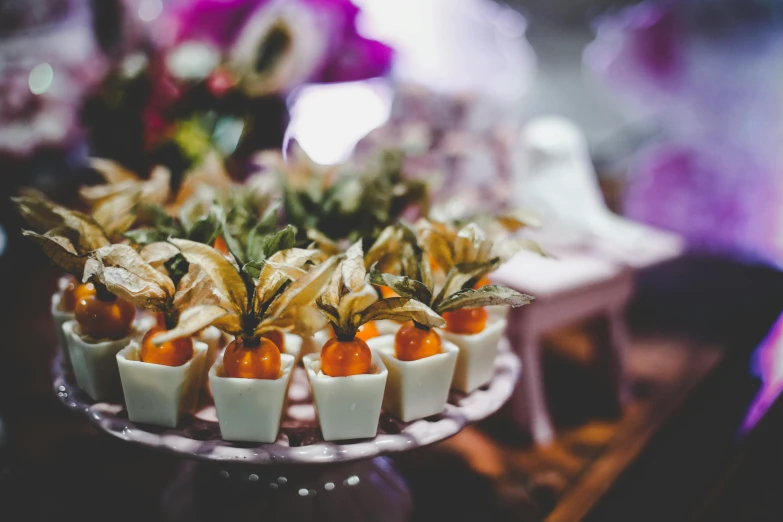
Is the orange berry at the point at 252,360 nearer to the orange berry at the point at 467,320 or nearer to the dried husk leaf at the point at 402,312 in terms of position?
the dried husk leaf at the point at 402,312

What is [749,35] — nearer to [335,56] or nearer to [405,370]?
[335,56]

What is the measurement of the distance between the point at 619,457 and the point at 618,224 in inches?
31.5

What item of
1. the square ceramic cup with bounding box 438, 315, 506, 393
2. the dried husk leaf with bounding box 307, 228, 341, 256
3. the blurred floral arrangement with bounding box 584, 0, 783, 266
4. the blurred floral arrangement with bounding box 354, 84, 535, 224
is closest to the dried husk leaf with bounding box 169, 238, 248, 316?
the dried husk leaf with bounding box 307, 228, 341, 256

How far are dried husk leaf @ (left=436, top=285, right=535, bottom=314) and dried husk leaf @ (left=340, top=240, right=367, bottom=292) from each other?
14 centimetres

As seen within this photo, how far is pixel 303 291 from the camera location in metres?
0.76

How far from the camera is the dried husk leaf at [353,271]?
794mm

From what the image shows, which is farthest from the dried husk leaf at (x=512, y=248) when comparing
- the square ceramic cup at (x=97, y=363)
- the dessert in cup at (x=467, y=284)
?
the square ceramic cup at (x=97, y=363)

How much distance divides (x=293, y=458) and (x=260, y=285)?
234 millimetres

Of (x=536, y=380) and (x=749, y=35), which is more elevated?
(x=749, y=35)

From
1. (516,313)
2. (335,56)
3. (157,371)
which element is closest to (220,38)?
(335,56)

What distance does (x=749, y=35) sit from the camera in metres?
2.43

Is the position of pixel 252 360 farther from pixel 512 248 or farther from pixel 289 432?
pixel 512 248

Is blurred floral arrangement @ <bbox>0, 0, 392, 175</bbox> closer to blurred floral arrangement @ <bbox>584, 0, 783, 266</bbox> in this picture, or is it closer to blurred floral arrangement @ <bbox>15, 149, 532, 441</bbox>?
blurred floral arrangement @ <bbox>15, 149, 532, 441</bbox>

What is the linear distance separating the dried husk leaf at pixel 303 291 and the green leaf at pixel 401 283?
0.27ft
